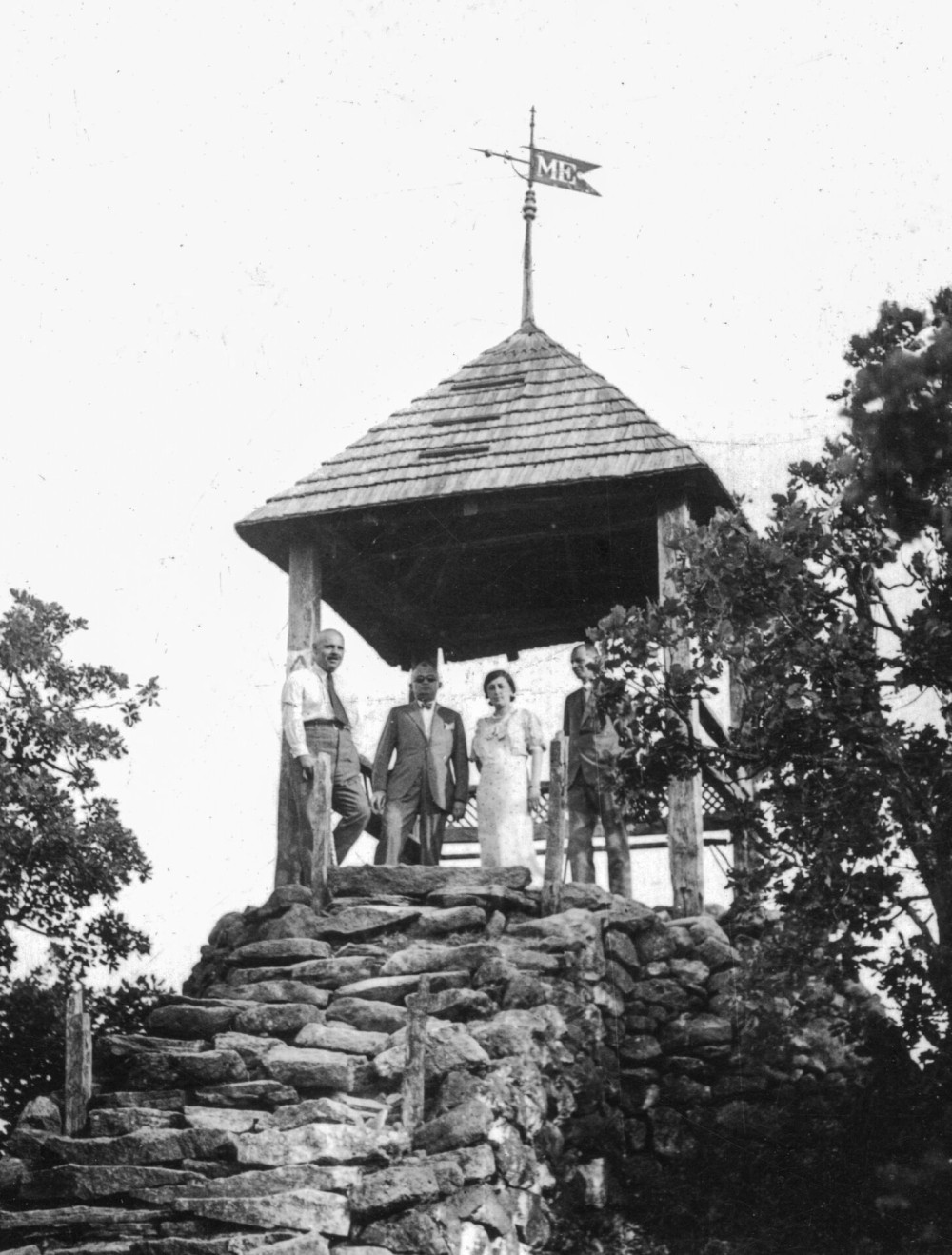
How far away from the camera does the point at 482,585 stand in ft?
50.3

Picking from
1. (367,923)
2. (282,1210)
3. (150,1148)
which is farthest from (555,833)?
(282,1210)

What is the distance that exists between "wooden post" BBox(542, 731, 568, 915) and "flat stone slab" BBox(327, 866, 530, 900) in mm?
298

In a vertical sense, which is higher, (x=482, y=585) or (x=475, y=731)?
(x=482, y=585)

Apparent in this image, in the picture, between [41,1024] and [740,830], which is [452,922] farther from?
[41,1024]

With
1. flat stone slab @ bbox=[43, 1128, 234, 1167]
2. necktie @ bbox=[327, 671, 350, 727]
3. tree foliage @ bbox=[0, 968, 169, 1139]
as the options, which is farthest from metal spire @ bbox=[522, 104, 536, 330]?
flat stone slab @ bbox=[43, 1128, 234, 1167]

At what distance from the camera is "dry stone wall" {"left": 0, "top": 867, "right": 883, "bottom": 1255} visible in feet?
29.9

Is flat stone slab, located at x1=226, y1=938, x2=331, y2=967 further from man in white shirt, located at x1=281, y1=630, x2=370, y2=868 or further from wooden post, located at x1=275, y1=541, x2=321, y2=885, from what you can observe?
man in white shirt, located at x1=281, y1=630, x2=370, y2=868

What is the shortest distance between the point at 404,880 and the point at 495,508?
282cm

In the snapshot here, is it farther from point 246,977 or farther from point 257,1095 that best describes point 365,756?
point 257,1095

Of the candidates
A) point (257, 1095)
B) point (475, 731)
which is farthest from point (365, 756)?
point (257, 1095)

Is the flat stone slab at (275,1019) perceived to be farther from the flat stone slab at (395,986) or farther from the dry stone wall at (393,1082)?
the flat stone slab at (395,986)

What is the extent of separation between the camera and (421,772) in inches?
520

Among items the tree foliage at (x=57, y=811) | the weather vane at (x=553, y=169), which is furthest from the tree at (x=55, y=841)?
the weather vane at (x=553, y=169)

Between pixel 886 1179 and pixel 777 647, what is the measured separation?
2841mm
